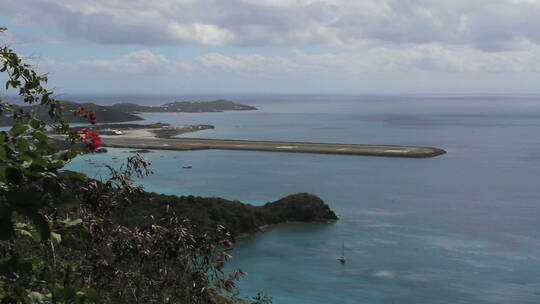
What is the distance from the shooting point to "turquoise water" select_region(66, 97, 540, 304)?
94.4 feet

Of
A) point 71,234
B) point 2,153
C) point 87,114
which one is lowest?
point 71,234

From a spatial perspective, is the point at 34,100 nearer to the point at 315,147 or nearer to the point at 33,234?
the point at 33,234

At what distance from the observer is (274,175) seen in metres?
57.8

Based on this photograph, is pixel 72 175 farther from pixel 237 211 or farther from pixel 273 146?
pixel 273 146

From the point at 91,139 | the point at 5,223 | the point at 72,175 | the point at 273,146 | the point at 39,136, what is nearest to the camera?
the point at 5,223

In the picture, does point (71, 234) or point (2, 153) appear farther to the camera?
point (71, 234)

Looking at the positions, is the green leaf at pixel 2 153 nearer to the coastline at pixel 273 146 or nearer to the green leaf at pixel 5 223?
the green leaf at pixel 5 223

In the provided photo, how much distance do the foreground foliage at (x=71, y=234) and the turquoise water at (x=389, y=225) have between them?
201 inches

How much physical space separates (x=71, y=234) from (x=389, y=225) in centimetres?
3731

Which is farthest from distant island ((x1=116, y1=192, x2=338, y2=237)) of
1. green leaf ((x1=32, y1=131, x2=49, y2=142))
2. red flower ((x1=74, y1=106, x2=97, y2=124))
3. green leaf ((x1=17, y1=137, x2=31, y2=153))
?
green leaf ((x1=17, y1=137, x2=31, y2=153))

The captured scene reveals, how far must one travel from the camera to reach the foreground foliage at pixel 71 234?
2.26 m

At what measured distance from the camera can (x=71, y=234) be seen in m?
3.33

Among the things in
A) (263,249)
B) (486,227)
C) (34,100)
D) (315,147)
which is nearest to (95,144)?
(34,100)

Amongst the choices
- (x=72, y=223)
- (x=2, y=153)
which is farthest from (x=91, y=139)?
(x=2, y=153)
